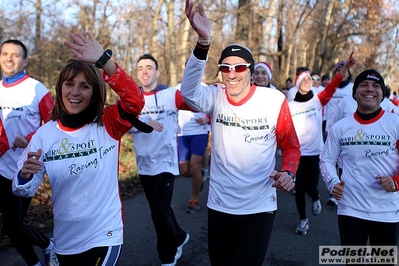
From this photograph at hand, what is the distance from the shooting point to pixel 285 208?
284 inches

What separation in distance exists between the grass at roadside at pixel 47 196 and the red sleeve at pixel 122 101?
3.10 m

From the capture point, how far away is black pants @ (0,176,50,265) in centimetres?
400

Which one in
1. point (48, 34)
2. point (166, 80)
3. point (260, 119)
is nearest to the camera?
point (260, 119)

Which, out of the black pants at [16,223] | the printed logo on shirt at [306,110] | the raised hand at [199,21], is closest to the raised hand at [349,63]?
the printed logo on shirt at [306,110]

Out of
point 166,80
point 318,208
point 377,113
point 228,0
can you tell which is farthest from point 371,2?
point 377,113

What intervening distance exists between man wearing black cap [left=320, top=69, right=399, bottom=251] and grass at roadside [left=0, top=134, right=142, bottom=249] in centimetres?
401

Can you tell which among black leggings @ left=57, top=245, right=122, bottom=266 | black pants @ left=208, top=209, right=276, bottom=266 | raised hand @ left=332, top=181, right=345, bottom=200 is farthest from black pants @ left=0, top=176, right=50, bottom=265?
raised hand @ left=332, top=181, right=345, bottom=200

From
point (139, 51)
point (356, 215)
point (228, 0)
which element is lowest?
point (356, 215)

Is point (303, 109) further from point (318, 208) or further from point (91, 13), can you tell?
point (91, 13)

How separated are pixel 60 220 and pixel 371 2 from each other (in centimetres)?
2113

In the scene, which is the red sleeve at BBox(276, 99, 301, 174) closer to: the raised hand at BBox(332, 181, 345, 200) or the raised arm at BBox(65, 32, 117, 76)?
the raised hand at BBox(332, 181, 345, 200)

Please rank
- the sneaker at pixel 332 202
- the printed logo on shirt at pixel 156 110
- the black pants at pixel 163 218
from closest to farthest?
1. the black pants at pixel 163 218
2. the printed logo on shirt at pixel 156 110
3. the sneaker at pixel 332 202

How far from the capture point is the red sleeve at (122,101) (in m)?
2.54

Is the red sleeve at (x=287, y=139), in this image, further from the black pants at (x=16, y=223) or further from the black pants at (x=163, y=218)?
the black pants at (x=16, y=223)
